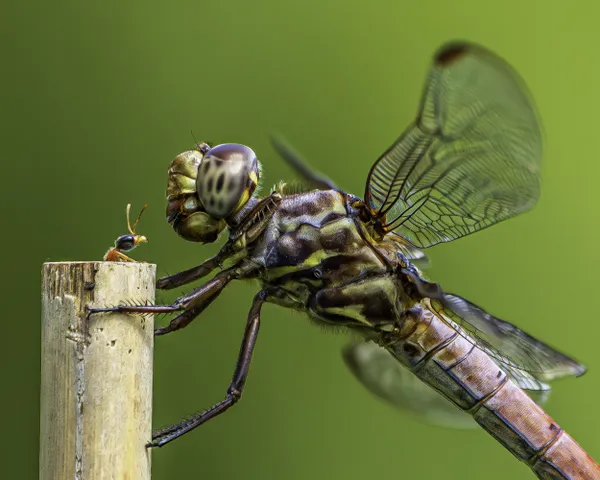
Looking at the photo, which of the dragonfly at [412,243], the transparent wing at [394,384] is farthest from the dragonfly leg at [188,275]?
the transparent wing at [394,384]

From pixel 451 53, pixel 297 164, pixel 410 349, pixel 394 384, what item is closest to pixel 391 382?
pixel 394 384

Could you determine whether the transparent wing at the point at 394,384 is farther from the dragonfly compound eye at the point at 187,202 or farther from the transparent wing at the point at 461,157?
the dragonfly compound eye at the point at 187,202

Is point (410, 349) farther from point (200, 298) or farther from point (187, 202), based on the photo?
point (187, 202)

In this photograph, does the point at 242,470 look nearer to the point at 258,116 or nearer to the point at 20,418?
the point at 20,418

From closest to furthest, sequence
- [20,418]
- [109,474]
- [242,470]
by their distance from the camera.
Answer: [109,474] < [20,418] < [242,470]

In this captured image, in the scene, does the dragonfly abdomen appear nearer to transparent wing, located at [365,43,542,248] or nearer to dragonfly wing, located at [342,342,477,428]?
transparent wing, located at [365,43,542,248]

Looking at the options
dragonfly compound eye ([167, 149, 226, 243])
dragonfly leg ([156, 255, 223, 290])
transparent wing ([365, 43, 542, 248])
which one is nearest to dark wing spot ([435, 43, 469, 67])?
transparent wing ([365, 43, 542, 248])

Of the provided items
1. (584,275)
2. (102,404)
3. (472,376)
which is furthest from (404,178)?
(584,275)
